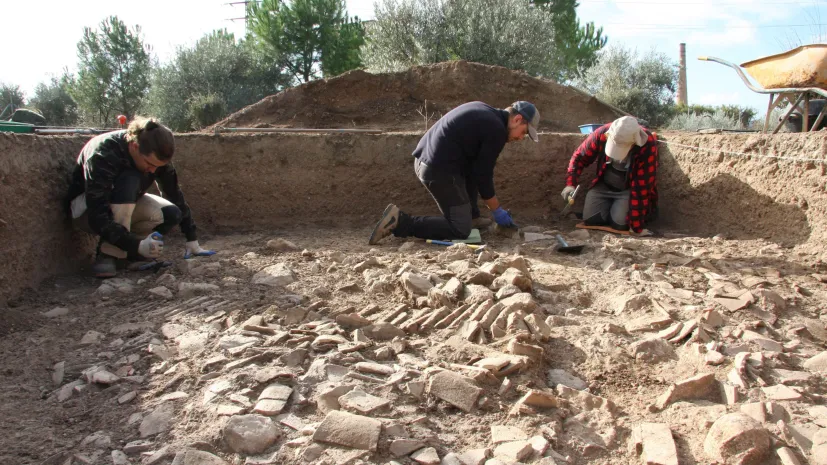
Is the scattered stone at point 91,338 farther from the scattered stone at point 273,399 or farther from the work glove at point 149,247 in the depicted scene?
the scattered stone at point 273,399

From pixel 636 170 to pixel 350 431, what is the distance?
366 cm

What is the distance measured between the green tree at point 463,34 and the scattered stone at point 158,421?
10904mm

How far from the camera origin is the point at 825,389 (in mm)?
2176

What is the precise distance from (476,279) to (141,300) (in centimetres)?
189

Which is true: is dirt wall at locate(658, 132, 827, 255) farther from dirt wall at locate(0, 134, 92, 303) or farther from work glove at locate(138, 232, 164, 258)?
dirt wall at locate(0, 134, 92, 303)

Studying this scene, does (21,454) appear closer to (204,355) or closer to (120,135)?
(204,355)

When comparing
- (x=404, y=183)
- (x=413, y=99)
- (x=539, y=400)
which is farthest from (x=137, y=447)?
(x=413, y=99)

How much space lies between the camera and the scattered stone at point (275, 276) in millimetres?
3230

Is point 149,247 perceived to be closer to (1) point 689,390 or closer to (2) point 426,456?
(2) point 426,456

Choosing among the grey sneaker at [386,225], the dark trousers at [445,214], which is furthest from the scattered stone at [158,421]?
the dark trousers at [445,214]

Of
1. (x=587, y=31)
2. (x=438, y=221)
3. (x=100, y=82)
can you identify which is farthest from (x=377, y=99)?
(x=587, y=31)

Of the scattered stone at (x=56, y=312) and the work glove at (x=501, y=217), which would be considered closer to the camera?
the scattered stone at (x=56, y=312)

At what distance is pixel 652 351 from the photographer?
2.39m

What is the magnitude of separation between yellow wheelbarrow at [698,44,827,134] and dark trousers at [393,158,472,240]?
8.04ft
